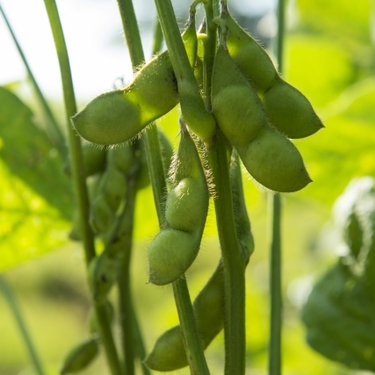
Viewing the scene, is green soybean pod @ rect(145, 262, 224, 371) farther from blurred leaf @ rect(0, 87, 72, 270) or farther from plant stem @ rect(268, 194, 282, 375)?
blurred leaf @ rect(0, 87, 72, 270)

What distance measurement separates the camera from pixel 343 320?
1.39m

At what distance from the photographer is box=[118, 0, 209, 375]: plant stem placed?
700 mm

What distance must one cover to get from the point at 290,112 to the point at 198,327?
25 centimetres

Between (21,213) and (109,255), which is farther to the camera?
(21,213)

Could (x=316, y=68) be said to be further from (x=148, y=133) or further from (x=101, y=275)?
(x=148, y=133)

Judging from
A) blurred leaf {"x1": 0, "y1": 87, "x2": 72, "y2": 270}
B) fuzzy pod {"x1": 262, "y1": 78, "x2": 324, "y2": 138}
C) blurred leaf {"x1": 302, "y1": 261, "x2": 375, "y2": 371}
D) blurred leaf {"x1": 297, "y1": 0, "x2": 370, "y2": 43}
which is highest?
blurred leaf {"x1": 297, "y1": 0, "x2": 370, "y2": 43}

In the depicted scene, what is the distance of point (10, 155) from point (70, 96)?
1.82 ft

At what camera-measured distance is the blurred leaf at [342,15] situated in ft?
7.57

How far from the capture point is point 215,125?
25.9 inches

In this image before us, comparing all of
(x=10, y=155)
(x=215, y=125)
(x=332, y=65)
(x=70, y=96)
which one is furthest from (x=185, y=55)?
(x=332, y=65)

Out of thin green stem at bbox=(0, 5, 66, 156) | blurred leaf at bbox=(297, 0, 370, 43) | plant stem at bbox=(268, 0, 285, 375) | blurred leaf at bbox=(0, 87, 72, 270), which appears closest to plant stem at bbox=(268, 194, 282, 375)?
plant stem at bbox=(268, 0, 285, 375)

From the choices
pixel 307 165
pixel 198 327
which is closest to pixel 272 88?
pixel 198 327

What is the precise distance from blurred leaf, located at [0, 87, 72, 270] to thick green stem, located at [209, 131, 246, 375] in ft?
2.41

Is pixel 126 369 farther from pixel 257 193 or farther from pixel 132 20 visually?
pixel 257 193
